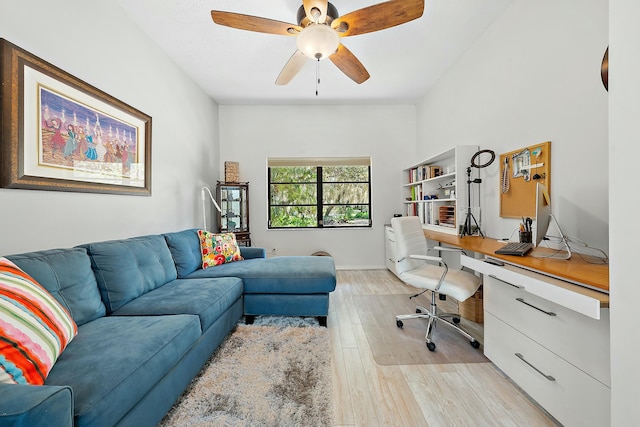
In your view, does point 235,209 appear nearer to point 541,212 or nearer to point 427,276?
point 427,276

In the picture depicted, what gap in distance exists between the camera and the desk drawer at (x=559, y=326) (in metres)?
1.08

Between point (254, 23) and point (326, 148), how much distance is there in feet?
8.61

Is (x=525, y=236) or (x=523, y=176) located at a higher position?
(x=523, y=176)

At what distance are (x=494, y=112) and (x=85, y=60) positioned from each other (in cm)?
342

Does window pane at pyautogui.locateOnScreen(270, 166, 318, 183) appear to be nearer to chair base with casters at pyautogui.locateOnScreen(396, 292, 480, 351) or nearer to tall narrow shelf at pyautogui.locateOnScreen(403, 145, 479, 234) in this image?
tall narrow shelf at pyautogui.locateOnScreen(403, 145, 479, 234)

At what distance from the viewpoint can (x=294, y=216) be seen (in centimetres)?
452

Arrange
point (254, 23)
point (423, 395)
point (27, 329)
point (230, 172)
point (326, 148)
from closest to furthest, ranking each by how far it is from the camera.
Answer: point (27, 329)
point (423, 395)
point (254, 23)
point (230, 172)
point (326, 148)

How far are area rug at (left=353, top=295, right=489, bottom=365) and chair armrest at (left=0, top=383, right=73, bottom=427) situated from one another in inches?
63.9

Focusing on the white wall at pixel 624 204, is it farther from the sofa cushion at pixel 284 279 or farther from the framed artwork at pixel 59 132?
the framed artwork at pixel 59 132

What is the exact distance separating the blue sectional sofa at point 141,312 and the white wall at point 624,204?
1.69 metres

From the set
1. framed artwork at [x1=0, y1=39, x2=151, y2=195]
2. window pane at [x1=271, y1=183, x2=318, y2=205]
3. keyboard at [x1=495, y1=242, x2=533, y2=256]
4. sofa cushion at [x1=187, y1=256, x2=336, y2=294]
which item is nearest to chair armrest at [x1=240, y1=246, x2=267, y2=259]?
sofa cushion at [x1=187, y1=256, x2=336, y2=294]

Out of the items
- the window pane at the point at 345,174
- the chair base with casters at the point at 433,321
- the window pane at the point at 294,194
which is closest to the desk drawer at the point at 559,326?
the chair base with casters at the point at 433,321

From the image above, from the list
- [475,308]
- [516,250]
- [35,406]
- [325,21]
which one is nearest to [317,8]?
[325,21]

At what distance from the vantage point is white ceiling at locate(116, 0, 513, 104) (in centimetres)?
225
